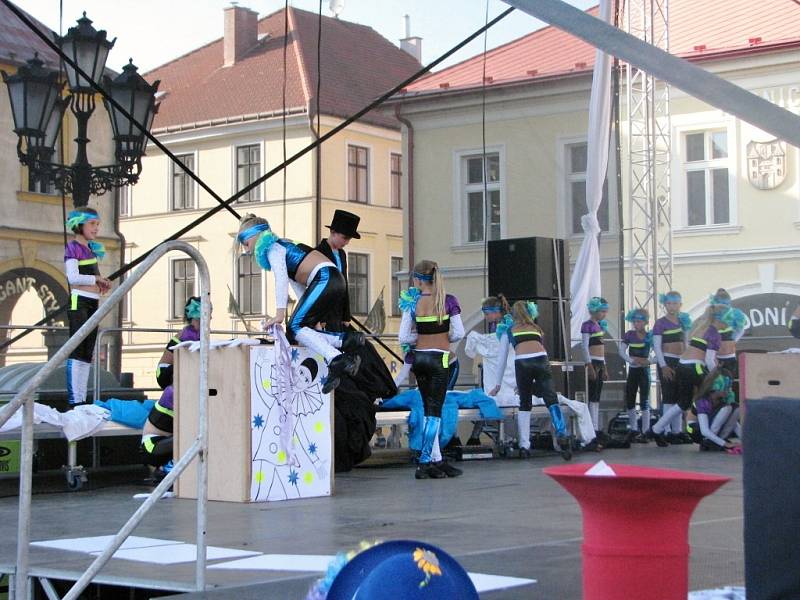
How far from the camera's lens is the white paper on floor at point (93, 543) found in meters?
6.12

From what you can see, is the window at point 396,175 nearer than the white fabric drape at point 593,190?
No

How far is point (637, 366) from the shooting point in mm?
14820

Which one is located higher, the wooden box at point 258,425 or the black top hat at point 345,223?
the black top hat at point 345,223

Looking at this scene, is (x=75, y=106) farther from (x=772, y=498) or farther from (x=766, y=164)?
(x=766, y=164)

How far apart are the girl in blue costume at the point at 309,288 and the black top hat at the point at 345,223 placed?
37 centimetres

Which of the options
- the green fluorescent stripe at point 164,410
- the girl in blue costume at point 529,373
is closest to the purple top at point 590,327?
the girl in blue costume at point 529,373

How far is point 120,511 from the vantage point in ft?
26.2

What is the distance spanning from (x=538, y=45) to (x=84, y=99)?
906cm

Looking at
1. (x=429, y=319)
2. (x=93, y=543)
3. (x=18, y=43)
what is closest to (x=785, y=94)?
(x=429, y=319)

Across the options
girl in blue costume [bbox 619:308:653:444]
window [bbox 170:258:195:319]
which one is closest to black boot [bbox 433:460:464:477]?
window [bbox 170:258:195:319]

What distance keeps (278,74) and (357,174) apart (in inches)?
120

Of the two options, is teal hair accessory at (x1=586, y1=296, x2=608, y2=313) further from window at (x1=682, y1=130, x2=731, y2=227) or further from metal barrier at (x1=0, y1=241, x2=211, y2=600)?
metal barrier at (x1=0, y1=241, x2=211, y2=600)

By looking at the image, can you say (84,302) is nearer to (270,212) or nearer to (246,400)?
(246,400)

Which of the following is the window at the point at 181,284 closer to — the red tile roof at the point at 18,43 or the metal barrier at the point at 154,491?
the red tile roof at the point at 18,43
